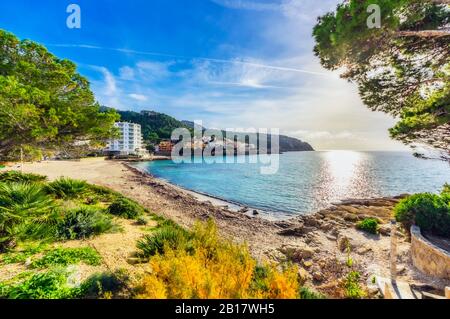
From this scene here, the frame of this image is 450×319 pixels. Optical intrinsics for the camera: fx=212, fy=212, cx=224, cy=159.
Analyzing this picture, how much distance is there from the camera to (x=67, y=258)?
16.5 feet

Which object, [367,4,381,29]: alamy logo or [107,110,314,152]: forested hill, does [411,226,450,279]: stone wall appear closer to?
[367,4,381,29]: alamy logo

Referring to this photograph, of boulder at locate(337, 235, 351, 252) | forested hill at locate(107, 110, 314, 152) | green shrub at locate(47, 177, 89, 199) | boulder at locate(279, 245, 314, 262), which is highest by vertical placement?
forested hill at locate(107, 110, 314, 152)

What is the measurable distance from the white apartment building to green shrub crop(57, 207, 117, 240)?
96964 mm

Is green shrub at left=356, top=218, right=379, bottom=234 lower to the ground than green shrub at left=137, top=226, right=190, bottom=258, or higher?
lower

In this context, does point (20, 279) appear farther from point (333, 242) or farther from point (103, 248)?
point (333, 242)

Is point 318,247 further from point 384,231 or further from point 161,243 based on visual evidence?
point 161,243

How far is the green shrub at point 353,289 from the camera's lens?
494cm

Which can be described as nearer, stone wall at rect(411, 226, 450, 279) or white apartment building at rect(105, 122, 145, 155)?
stone wall at rect(411, 226, 450, 279)

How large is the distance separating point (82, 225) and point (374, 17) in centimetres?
1032

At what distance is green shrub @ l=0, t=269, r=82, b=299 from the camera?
11.4ft

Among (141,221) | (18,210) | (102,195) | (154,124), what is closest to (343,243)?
(141,221)

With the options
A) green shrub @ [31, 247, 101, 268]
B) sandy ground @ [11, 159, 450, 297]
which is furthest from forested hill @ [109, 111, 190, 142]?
green shrub @ [31, 247, 101, 268]
